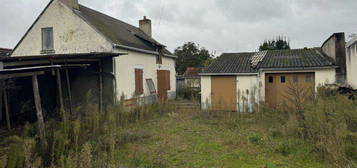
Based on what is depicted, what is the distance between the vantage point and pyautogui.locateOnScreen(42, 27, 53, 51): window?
42.5 ft

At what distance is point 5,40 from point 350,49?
2521 cm

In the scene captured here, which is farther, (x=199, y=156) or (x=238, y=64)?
(x=238, y=64)

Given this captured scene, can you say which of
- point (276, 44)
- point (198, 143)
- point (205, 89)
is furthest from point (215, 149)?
point (276, 44)

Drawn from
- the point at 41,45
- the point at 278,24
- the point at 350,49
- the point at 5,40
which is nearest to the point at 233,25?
the point at 278,24

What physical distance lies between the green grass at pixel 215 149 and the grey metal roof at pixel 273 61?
471 cm

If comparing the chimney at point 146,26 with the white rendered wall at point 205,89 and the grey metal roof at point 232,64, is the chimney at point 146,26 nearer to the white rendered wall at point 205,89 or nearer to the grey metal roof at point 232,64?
the grey metal roof at point 232,64

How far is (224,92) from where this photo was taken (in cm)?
1312

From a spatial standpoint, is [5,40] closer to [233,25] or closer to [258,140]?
[233,25]

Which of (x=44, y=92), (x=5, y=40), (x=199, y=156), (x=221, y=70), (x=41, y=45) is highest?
(x=5, y=40)

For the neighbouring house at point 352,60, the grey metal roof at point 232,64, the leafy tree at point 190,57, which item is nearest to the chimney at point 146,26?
the grey metal roof at point 232,64

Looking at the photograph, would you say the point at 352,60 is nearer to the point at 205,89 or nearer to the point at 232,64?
the point at 232,64

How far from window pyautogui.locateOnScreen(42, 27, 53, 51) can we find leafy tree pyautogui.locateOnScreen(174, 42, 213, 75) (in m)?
30.6

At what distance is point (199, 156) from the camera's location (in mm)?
5750

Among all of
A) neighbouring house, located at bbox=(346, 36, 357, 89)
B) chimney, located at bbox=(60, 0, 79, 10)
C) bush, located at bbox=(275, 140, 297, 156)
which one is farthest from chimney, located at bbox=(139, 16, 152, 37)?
bush, located at bbox=(275, 140, 297, 156)
